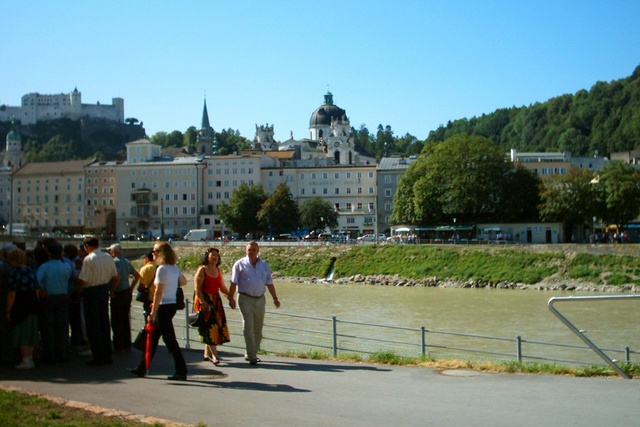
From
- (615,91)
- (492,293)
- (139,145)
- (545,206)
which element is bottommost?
(492,293)

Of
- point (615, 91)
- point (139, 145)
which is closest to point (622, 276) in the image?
point (139, 145)

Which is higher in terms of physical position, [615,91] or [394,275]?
[615,91]

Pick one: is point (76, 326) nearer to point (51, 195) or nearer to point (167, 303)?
point (167, 303)

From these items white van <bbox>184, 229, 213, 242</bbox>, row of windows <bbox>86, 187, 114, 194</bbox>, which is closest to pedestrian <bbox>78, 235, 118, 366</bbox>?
white van <bbox>184, 229, 213, 242</bbox>

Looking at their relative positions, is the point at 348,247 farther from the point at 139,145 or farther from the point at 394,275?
the point at 139,145

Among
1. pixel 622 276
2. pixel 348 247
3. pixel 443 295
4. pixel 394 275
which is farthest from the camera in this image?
pixel 348 247

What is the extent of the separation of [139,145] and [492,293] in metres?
74.6

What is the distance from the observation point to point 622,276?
178ft

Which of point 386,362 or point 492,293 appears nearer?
point 386,362

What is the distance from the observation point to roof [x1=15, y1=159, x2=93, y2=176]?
12238cm

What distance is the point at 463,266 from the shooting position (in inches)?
2478

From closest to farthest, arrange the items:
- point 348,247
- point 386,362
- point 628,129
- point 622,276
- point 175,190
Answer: point 386,362 → point 622,276 → point 348,247 → point 175,190 → point 628,129

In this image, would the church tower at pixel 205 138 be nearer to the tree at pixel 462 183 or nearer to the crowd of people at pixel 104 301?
the tree at pixel 462 183

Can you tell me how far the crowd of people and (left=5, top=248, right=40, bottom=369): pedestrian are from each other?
0.05 feet
